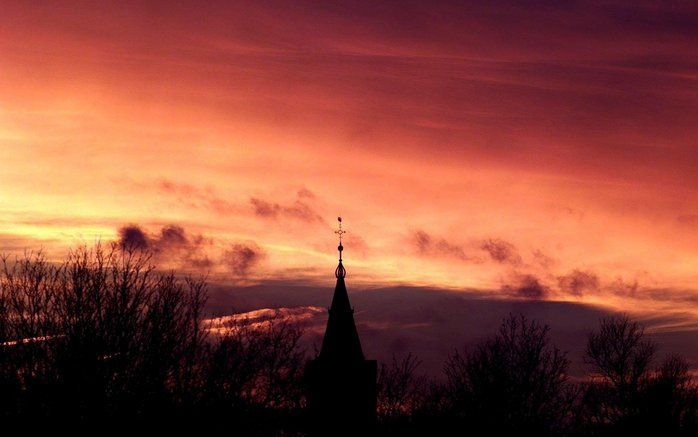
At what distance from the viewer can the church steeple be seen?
62375 mm

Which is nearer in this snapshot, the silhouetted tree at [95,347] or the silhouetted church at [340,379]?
the silhouetted tree at [95,347]

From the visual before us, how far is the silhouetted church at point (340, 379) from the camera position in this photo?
62312 mm

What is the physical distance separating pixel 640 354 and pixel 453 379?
15.5 metres

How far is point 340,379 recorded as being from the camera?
62719mm

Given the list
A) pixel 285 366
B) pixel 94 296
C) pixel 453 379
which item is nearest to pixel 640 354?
pixel 453 379

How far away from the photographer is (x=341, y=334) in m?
62.6

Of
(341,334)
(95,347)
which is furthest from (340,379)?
(95,347)

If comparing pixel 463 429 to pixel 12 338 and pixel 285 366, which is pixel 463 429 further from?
pixel 12 338

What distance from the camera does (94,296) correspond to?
1713 inches

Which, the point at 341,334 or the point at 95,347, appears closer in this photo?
the point at 95,347

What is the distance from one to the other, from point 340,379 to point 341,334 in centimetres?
313

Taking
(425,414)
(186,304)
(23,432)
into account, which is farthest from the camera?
(425,414)

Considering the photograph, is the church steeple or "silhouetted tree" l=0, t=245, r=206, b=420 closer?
"silhouetted tree" l=0, t=245, r=206, b=420

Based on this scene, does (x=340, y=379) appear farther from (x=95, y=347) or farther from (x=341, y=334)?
(x=95, y=347)
